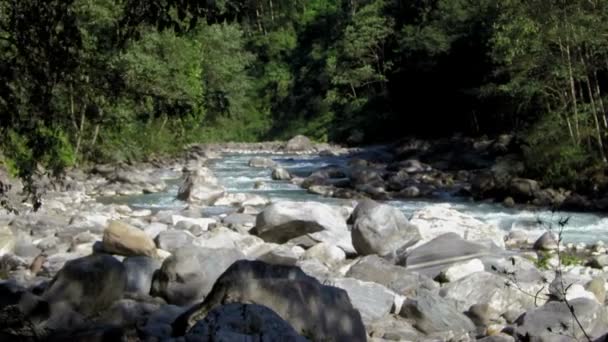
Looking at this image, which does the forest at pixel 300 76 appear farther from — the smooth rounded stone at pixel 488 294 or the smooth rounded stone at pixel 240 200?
the smooth rounded stone at pixel 488 294

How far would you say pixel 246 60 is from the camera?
34.7 meters

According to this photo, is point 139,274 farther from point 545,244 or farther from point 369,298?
point 545,244

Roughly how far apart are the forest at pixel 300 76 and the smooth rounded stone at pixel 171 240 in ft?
5.83

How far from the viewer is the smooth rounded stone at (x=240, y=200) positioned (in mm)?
15227

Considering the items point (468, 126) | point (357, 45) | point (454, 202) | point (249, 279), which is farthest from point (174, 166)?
point (249, 279)

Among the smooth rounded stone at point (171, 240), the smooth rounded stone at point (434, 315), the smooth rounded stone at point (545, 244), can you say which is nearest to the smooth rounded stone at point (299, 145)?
the smooth rounded stone at point (545, 244)

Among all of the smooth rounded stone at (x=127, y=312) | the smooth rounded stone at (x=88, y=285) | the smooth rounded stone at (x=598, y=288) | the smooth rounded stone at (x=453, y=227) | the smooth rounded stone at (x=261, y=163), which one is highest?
the smooth rounded stone at (x=88, y=285)

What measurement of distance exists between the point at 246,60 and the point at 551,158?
19560mm

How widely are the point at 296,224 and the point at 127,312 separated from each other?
4.76 meters

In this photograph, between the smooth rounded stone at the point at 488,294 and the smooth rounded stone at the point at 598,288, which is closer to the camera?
the smooth rounded stone at the point at 488,294

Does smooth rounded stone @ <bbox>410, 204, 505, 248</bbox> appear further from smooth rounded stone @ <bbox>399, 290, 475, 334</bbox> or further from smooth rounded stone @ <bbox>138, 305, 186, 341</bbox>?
smooth rounded stone @ <bbox>138, 305, 186, 341</bbox>

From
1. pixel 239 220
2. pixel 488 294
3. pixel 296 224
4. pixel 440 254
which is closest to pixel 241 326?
pixel 488 294

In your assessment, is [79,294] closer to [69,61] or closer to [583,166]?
[69,61]

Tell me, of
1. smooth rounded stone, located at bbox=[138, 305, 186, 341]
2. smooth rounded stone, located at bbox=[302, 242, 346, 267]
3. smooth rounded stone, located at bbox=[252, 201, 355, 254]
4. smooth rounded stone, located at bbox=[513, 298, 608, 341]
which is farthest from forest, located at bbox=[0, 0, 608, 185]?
smooth rounded stone, located at bbox=[302, 242, 346, 267]
